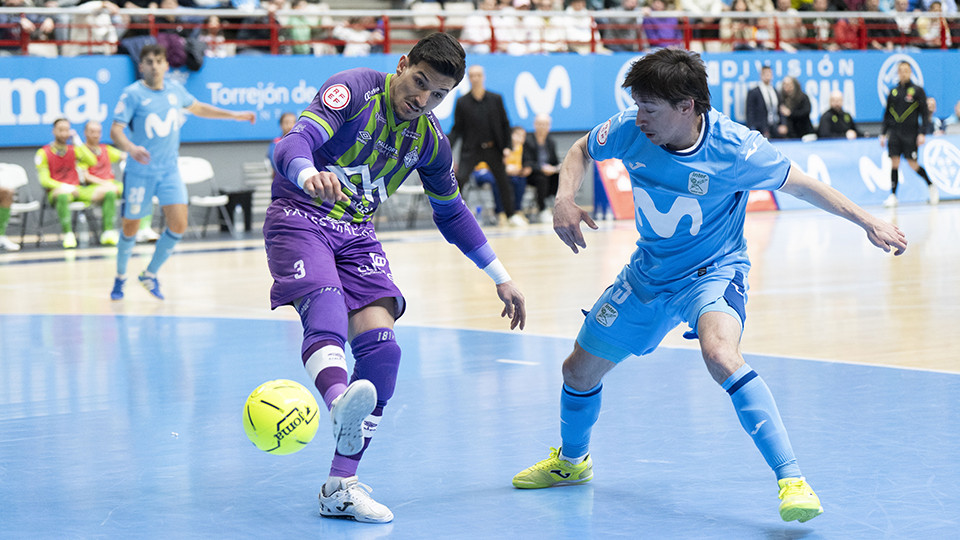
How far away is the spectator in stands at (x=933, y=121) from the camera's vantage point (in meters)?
24.8

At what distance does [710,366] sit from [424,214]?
58.3 feet

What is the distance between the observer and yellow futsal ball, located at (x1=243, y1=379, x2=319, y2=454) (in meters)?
4.11

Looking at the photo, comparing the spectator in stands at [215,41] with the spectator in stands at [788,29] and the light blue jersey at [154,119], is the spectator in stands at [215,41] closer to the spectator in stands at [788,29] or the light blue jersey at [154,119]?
the light blue jersey at [154,119]

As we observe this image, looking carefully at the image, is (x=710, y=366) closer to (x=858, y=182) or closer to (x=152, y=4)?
(x=152, y=4)

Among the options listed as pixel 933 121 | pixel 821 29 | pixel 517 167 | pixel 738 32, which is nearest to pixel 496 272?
pixel 517 167

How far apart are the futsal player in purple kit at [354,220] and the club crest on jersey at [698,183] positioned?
0.84 meters

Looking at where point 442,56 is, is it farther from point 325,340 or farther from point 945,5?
point 945,5

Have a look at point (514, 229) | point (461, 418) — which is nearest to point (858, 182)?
point (514, 229)

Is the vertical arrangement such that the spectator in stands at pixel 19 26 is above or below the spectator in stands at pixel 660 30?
above

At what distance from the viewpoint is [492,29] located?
2164 centimetres

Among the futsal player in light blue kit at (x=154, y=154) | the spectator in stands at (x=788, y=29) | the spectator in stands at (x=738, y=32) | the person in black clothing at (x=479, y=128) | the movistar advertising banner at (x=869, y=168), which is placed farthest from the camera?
the spectator in stands at (x=788, y=29)

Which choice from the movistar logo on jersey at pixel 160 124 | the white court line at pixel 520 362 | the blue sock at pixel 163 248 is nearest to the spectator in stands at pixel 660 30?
the movistar logo on jersey at pixel 160 124

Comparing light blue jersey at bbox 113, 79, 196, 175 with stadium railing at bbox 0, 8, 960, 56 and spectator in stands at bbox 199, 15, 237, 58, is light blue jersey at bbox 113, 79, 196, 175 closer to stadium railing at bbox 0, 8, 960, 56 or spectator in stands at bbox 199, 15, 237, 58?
stadium railing at bbox 0, 8, 960, 56

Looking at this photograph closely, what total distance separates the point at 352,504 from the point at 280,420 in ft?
1.40
